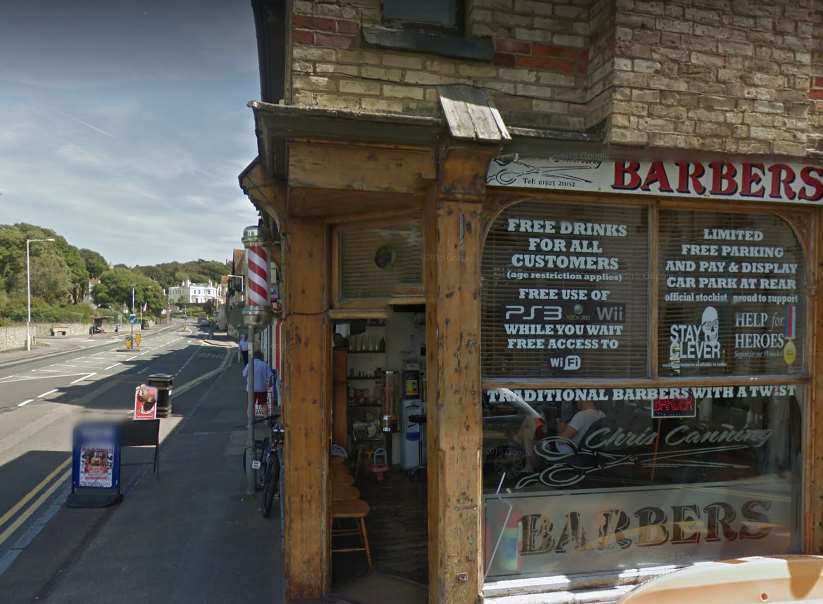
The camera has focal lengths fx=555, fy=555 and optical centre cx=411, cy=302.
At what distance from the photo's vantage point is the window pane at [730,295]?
4.49 metres

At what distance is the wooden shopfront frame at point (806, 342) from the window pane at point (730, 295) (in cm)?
6

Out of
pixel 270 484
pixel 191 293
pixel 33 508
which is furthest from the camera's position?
pixel 191 293

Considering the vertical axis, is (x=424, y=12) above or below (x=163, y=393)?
above

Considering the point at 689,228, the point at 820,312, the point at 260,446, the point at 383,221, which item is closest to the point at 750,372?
the point at 820,312

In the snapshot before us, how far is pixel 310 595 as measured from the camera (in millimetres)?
4414

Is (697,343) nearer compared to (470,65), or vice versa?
(470,65)

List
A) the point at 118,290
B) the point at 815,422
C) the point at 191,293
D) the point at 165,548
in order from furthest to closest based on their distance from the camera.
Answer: the point at 191,293, the point at 118,290, the point at 165,548, the point at 815,422

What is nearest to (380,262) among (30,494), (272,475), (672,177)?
(672,177)

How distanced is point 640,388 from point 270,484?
4.47 meters

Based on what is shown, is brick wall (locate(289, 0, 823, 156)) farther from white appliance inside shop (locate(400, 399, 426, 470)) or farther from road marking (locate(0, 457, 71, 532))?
road marking (locate(0, 457, 71, 532))

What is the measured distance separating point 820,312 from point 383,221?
3664 mm

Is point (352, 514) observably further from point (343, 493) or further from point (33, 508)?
point (33, 508)

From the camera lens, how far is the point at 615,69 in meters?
4.01

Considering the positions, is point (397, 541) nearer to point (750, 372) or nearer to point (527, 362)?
point (527, 362)
